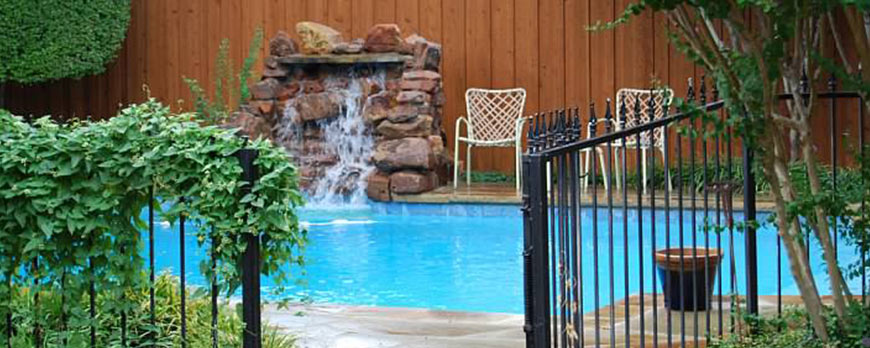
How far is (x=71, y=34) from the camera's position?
12.9 meters

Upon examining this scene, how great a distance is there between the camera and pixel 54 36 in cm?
1284

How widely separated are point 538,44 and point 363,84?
2.04 m

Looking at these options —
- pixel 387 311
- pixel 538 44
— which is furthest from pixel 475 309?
pixel 538 44

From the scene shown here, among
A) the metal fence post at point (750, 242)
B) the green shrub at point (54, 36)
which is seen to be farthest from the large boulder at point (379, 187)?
the metal fence post at point (750, 242)

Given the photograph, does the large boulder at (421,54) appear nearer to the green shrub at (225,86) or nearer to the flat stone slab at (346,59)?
the flat stone slab at (346,59)

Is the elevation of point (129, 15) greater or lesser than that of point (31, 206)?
greater

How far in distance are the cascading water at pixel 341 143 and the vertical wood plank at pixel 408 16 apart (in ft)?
4.85

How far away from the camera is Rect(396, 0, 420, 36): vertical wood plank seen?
42.3 feet

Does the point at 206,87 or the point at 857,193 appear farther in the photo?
the point at 206,87

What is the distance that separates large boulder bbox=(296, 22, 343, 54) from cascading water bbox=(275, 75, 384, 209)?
13.6 inches

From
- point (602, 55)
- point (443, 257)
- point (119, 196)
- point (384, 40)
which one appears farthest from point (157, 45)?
point (119, 196)

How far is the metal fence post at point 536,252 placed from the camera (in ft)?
12.0

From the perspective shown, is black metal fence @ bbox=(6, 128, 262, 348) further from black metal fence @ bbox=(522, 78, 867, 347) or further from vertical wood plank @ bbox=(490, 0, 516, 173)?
vertical wood plank @ bbox=(490, 0, 516, 173)

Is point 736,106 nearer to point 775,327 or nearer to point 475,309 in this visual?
point 775,327
